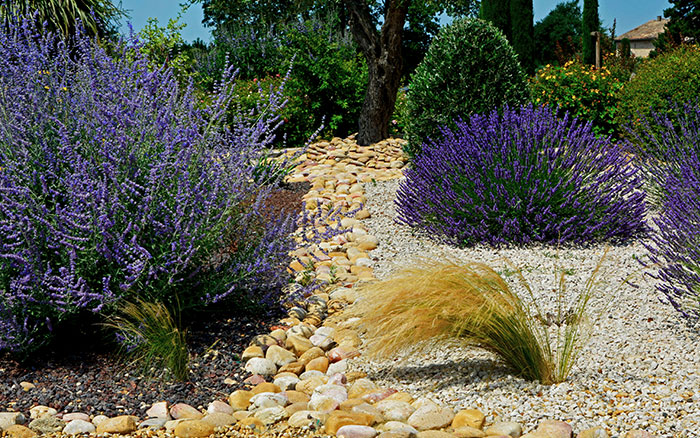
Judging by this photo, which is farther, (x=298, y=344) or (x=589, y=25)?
(x=589, y=25)

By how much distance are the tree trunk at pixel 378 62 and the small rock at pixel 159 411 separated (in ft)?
26.4

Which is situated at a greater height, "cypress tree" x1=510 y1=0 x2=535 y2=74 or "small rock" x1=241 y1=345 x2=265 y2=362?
"cypress tree" x1=510 y1=0 x2=535 y2=74

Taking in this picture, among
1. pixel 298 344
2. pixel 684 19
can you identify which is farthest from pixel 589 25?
pixel 298 344

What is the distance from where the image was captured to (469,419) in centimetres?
277

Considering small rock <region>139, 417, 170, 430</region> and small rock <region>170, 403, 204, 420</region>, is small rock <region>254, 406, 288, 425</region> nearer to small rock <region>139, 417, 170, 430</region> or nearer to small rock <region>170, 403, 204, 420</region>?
small rock <region>170, 403, 204, 420</region>

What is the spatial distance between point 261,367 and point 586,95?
29.4 ft

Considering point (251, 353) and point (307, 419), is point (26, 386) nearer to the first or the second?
point (251, 353)

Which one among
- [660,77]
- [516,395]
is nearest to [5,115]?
[516,395]

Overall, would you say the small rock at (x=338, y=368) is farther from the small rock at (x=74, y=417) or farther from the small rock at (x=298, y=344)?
the small rock at (x=74, y=417)

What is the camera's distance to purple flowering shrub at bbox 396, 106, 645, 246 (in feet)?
16.5

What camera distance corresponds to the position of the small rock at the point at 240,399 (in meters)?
3.18

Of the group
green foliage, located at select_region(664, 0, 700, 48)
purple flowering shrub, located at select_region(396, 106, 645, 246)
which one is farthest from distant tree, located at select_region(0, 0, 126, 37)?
green foliage, located at select_region(664, 0, 700, 48)

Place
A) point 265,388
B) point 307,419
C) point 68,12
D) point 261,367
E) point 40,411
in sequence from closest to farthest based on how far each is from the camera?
point 307,419, point 40,411, point 265,388, point 261,367, point 68,12

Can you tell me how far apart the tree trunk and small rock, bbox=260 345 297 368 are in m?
7.44
